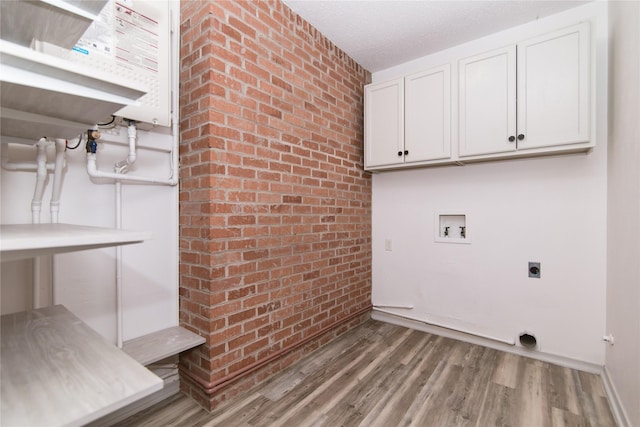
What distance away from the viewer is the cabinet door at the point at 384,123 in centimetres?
260

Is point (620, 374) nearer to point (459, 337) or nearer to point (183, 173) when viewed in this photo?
point (459, 337)

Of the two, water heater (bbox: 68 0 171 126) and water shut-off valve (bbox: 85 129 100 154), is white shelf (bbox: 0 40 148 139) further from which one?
water heater (bbox: 68 0 171 126)

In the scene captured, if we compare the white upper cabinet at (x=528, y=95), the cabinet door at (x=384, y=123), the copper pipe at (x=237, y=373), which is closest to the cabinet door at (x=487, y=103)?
the white upper cabinet at (x=528, y=95)

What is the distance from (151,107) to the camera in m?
1.62

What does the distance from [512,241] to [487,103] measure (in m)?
1.10

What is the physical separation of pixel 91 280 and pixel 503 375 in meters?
2.64

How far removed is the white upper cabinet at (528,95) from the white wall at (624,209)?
0.17 m

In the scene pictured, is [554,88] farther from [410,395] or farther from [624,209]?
[410,395]

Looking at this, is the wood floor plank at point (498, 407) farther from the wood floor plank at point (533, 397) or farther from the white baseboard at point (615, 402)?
the white baseboard at point (615, 402)

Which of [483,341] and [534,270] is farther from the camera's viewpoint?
→ [483,341]

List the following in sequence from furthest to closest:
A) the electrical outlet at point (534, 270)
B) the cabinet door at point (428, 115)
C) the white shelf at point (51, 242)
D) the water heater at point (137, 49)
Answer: the cabinet door at point (428, 115)
the electrical outlet at point (534, 270)
the water heater at point (137, 49)
the white shelf at point (51, 242)

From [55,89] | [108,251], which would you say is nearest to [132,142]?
[108,251]

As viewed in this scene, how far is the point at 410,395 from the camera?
178 centimetres

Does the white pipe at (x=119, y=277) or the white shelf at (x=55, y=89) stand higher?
the white shelf at (x=55, y=89)
